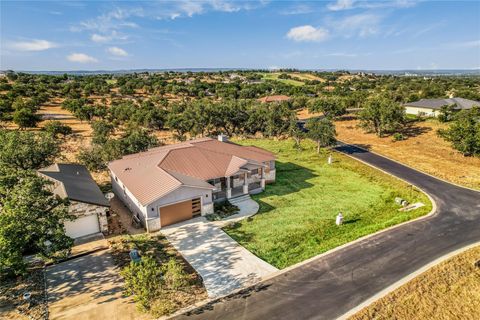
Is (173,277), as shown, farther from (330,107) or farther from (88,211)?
(330,107)

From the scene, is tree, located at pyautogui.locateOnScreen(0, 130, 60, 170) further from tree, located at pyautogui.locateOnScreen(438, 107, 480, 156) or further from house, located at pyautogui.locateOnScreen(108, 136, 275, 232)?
tree, located at pyautogui.locateOnScreen(438, 107, 480, 156)

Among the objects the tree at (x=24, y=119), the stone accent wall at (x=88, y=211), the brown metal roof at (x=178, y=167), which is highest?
the tree at (x=24, y=119)

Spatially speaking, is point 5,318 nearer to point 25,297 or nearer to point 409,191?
point 25,297

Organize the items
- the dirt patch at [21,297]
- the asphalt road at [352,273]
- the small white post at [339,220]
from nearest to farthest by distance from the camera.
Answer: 1. the dirt patch at [21,297]
2. the asphalt road at [352,273]
3. the small white post at [339,220]

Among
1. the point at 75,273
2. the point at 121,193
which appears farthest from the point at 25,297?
the point at 121,193

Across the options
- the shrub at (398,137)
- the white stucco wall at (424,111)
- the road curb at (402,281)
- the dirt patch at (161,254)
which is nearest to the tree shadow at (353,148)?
the shrub at (398,137)

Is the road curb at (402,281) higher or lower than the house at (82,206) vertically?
lower

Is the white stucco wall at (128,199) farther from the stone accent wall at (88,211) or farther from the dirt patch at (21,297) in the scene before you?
the dirt patch at (21,297)

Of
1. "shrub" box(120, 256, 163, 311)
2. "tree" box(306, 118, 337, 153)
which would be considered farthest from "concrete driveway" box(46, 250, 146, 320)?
"tree" box(306, 118, 337, 153)

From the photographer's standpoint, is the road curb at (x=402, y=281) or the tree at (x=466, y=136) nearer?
the road curb at (x=402, y=281)
